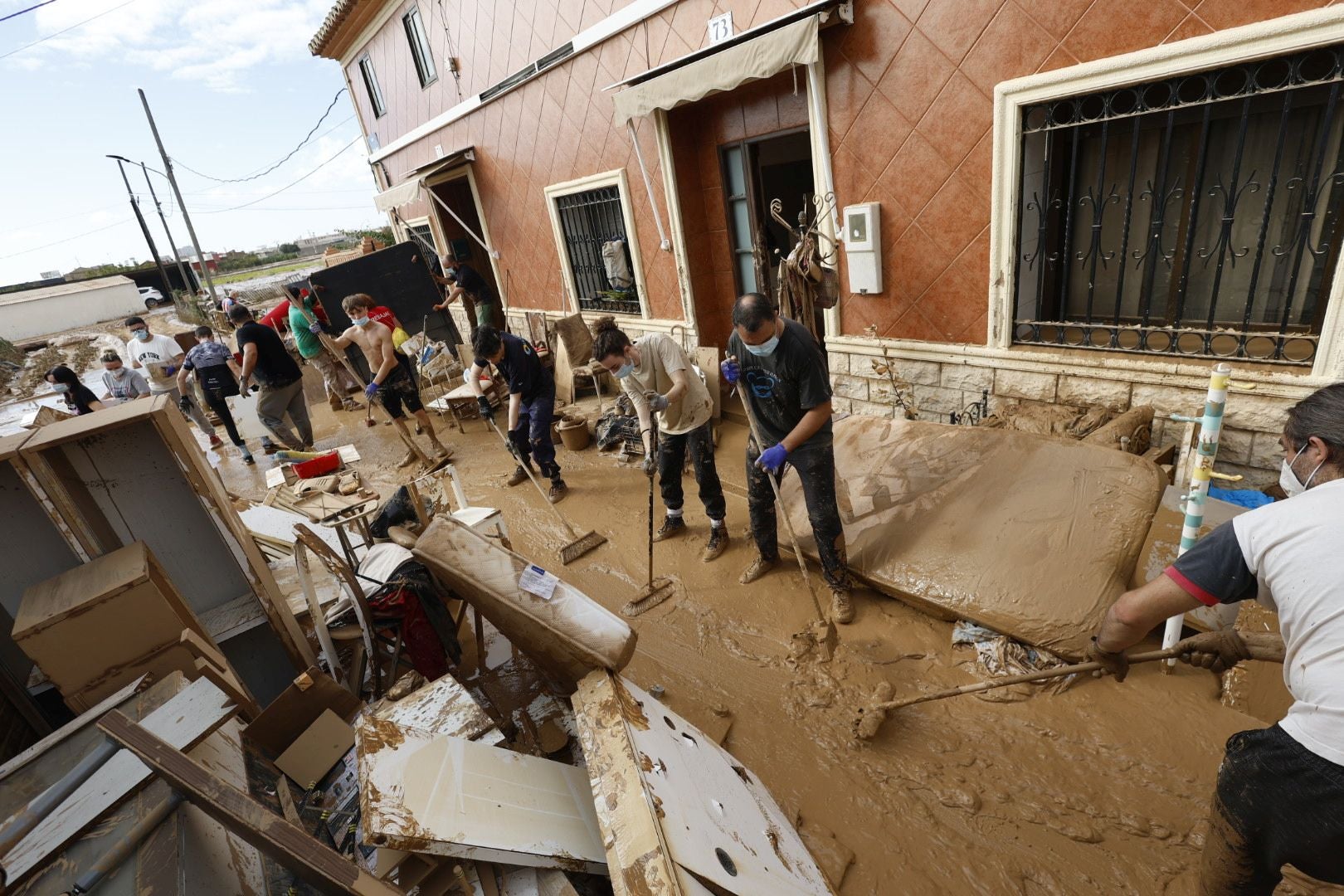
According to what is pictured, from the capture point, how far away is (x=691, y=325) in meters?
6.95

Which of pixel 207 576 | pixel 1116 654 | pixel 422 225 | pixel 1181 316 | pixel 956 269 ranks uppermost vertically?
pixel 422 225

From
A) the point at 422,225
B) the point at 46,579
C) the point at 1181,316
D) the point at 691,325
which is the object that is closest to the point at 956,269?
the point at 1181,316

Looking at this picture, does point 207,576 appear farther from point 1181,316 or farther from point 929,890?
point 1181,316

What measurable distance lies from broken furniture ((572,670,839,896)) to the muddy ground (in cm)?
48

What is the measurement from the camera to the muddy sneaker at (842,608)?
3.68 m

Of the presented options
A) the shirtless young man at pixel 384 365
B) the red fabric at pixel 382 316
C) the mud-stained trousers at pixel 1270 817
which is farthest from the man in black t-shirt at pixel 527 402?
the mud-stained trousers at pixel 1270 817

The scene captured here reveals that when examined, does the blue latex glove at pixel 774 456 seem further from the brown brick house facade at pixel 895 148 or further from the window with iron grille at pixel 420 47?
the window with iron grille at pixel 420 47

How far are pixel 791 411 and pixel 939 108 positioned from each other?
2510mm

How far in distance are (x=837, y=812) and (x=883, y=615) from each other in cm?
134

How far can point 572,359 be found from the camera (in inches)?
323

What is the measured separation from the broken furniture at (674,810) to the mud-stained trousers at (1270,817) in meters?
1.25

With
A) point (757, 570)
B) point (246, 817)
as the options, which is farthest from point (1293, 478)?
point (246, 817)

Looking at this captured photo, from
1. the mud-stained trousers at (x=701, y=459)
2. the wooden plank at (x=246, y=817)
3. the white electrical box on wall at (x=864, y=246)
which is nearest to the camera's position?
the wooden plank at (x=246, y=817)

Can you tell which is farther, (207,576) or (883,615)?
(883,615)
